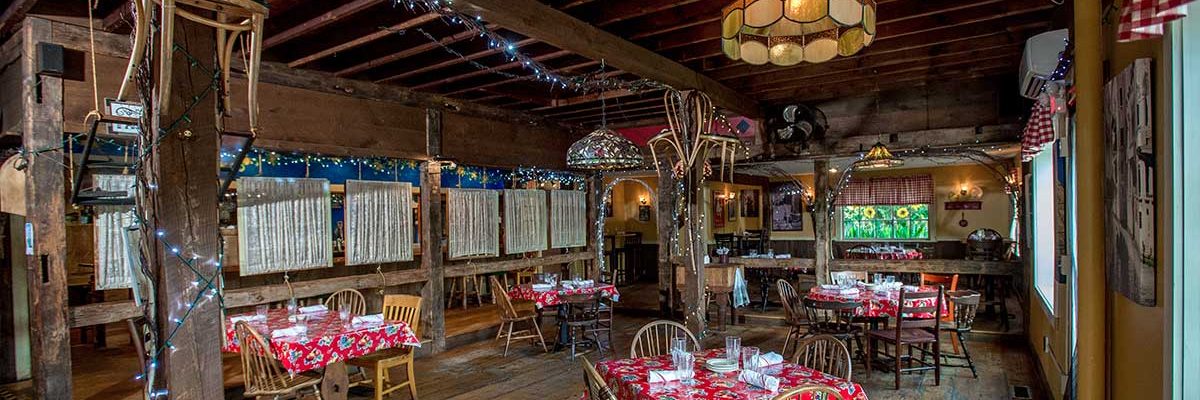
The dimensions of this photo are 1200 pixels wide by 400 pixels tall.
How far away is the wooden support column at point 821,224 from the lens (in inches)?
302

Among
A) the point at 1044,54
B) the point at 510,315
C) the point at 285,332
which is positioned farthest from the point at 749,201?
the point at 285,332

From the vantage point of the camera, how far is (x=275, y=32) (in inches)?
175

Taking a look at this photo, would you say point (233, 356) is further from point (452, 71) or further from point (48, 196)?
point (452, 71)

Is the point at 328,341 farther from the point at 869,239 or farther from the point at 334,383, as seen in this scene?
the point at 869,239

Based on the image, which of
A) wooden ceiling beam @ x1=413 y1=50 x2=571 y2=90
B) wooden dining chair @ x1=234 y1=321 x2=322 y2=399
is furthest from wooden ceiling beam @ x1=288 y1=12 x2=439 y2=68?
wooden dining chair @ x1=234 y1=321 x2=322 y2=399

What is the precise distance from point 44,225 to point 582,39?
368 centimetres

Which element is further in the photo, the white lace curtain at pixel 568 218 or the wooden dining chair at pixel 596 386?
the white lace curtain at pixel 568 218

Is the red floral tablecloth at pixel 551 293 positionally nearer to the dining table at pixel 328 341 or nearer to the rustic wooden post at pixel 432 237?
the rustic wooden post at pixel 432 237

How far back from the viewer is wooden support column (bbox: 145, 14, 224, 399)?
1880 millimetres

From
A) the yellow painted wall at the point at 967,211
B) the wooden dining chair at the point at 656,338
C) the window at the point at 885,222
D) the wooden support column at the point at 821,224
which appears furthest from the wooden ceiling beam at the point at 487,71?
the window at the point at 885,222

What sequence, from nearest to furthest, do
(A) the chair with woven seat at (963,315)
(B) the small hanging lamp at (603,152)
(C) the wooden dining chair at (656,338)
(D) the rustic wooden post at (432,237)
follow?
(C) the wooden dining chair at (656,338)
(B) the small hanging lamp at (603,152)
(A) the chair with woven seat at (963,315)
(D) the rustic wooden post at (432,237)

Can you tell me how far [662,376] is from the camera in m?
3.00

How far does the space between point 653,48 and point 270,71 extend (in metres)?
3.22

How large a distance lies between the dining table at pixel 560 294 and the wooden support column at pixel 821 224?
2.68 m
